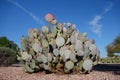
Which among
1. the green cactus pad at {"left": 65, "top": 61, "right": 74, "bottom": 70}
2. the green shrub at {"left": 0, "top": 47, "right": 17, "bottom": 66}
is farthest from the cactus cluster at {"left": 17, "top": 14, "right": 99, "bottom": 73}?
the green shrub at {"left": 0, "top": 47, "right": 17, "bottom": 66}

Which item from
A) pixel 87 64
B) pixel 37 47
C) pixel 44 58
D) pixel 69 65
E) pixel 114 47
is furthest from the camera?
pixel 114 47

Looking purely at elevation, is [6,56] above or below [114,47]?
below

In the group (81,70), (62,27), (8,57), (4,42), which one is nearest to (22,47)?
(62,27)

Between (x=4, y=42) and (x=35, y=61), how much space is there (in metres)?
35.1

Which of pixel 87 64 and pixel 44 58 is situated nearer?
pixel 44 58

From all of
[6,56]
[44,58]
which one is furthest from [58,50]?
[6,56]

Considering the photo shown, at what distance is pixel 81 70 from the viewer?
37.7ft

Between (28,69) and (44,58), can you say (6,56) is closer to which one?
(28,69)

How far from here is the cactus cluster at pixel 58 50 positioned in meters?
11.0

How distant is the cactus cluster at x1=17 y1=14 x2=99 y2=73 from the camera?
11.0 m

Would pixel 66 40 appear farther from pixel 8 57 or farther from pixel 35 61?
pixel 8 57

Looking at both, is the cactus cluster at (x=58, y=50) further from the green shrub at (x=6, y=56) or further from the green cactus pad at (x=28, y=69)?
the green shrub at (x=6, y=56)

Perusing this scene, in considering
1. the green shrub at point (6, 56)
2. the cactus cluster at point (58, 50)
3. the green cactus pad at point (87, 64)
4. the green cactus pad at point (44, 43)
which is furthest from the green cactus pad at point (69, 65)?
the green shrub at point (6, 56)

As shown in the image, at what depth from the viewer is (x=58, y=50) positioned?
36.3 feet
